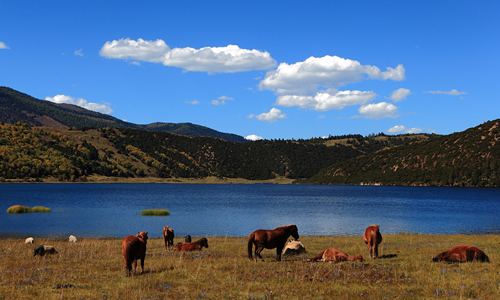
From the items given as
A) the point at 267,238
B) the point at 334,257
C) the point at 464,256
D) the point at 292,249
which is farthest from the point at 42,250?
the point at 464,256

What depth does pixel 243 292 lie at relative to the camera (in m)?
11.7

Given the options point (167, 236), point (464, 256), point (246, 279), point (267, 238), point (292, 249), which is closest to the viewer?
point (246, 279)

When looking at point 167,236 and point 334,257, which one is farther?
point 167,236

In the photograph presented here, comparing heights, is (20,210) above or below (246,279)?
below

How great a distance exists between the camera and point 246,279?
44.6ft

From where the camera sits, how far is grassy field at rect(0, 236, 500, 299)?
11.4 meters

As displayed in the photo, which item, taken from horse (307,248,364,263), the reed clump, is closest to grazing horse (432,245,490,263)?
horse (307,248,364,263)

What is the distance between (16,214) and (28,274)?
52611 millimetres

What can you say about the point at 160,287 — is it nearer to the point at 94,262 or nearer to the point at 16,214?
the point at 94,262

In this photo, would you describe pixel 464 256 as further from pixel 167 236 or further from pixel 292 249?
pixel 167 236

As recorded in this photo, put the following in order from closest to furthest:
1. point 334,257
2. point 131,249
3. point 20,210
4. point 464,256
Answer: point 131,249 → point 464,256 → point 334,257 → point 20,210

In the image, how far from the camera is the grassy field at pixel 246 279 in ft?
37.3

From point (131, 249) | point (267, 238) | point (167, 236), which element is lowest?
point (167, 236)

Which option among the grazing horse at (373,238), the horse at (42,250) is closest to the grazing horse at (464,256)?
the grazing horse at (373,238)
